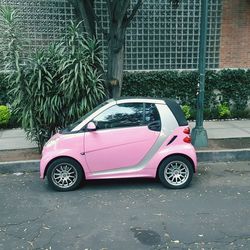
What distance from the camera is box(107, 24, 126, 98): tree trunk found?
28.0 feet

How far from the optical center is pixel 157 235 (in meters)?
4.49

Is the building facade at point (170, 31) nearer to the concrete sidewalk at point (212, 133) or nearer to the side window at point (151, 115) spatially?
the concrete sidewalk at point (212, 133)

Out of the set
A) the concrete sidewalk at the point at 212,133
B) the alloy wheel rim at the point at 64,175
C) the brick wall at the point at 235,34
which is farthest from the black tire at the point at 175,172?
the brick wall at the point at 235,34

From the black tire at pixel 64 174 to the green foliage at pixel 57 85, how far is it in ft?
6.21

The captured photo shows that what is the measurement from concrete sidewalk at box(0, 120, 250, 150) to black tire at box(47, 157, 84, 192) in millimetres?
2902

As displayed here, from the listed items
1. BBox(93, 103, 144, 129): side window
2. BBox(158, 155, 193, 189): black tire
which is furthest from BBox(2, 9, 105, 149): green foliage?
BBox(158, 155, 193, 189): black tire

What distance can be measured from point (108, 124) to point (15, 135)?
4.83 metres

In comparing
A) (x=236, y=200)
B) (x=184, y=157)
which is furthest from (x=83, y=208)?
(x=236, y=200)

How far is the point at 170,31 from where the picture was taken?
1241cm

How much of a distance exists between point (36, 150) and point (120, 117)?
3.07 meters

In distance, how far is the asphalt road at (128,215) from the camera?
14.2 ft

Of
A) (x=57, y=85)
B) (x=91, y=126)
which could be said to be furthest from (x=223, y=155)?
(x=57, y=85)

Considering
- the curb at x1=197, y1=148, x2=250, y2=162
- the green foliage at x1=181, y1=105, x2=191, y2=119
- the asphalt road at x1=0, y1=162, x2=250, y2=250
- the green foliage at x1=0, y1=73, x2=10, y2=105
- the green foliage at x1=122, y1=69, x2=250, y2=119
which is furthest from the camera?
the green foliage at x1=122, y1=69, x2=250, y2=119

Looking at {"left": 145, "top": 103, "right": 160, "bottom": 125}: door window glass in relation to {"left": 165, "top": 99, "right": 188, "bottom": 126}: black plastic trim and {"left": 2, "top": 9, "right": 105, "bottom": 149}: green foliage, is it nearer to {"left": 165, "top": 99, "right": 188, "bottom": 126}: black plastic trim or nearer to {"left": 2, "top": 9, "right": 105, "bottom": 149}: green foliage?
{"left": 165, "top": 99, "right": 188, "bottom": 126}: black plastic trim
